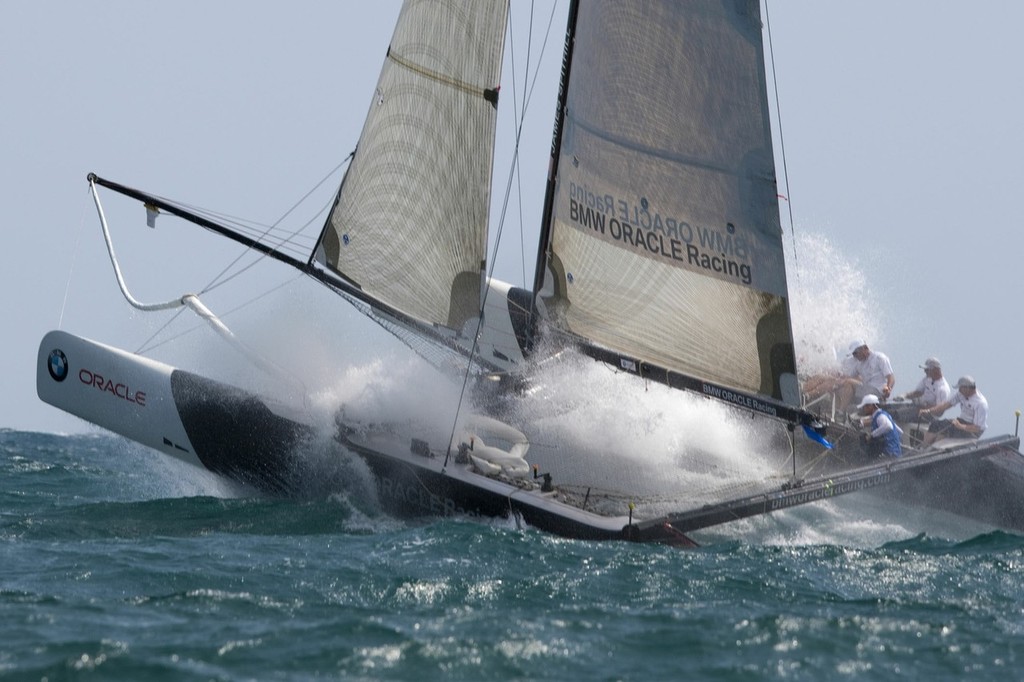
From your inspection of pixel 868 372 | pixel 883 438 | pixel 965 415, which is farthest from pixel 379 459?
pixel 965 415

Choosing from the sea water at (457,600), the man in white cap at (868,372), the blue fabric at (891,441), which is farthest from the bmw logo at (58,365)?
the man in white cap at (868,372)

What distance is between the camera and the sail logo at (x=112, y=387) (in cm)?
1280

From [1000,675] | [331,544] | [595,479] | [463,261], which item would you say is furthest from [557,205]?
[1000,675]

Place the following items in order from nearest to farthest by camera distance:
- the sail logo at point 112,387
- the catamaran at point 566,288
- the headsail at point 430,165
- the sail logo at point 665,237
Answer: the catamaran at point 566,288
the sail logo at point 665,237
the headsail at point 430,165
the sail logo at point 112,387

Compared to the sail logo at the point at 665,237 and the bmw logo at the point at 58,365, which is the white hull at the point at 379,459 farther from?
the sail logo at the point at 665,237

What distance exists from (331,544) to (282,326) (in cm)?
405

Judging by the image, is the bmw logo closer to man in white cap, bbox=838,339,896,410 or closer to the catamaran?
the catamaran

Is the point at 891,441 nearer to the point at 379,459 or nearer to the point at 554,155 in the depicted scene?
the point at 554,155

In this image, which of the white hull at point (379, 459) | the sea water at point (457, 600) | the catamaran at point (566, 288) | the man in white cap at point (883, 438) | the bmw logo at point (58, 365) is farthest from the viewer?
the man in white cap at point (883, 438)

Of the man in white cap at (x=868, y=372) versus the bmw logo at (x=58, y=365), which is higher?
the man in white cap at (x=868, y=372)

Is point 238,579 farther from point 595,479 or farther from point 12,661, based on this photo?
point 595,479

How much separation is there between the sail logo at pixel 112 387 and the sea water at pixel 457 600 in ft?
3.14

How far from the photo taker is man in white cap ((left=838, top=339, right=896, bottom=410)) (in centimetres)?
1561

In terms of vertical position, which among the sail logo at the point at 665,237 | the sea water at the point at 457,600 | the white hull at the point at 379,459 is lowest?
the sea water at the point at 457,600
